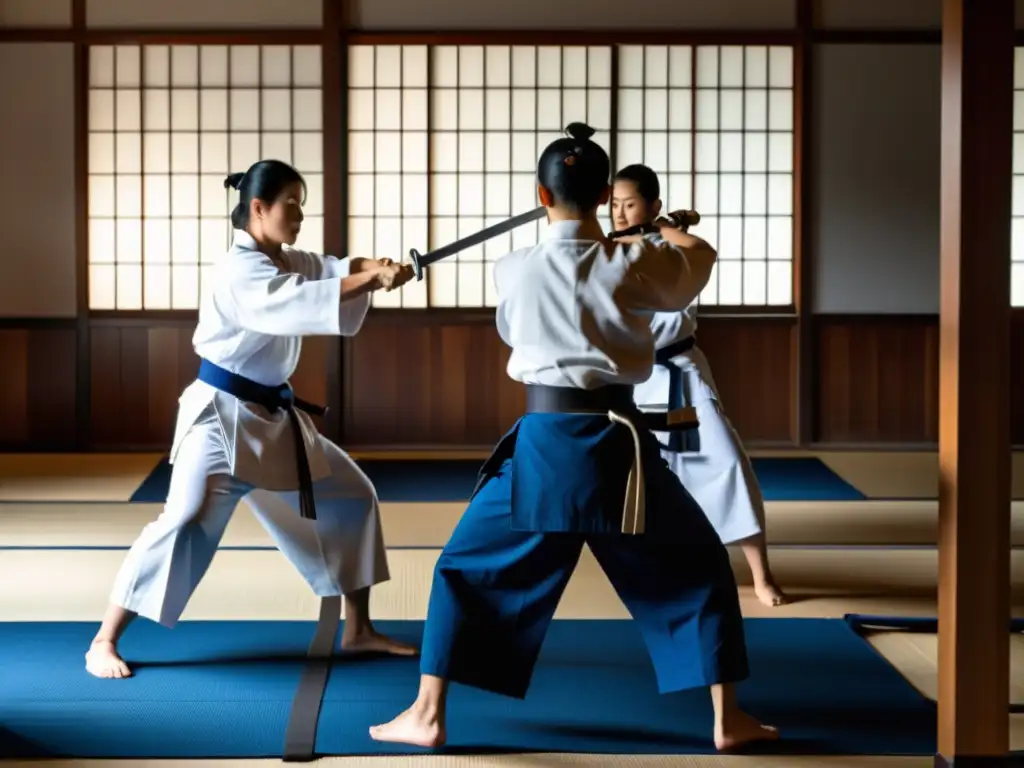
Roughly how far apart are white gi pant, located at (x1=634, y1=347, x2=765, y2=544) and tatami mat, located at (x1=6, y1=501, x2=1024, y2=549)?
0.82 meters

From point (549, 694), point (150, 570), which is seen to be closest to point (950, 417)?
point (549, 694)

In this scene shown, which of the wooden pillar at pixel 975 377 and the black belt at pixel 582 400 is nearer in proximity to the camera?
the wooden pillar at pixel 975 377

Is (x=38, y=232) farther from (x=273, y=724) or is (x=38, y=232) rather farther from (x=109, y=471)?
(x=273, y=724)

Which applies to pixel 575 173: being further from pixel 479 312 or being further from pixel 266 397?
pixel 479 312

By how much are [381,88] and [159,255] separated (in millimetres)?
1432

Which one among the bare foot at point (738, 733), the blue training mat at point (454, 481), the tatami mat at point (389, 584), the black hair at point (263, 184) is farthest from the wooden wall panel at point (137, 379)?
the bare foot at point (738, 733)

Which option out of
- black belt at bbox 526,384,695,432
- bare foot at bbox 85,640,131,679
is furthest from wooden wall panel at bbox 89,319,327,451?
black belt at bbox 526,384,695,432

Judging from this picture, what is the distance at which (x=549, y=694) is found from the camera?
3160 millimetres

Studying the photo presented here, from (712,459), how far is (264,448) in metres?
1.42

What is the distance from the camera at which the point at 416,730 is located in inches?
110

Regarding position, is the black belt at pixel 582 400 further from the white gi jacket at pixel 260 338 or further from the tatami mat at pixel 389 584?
the tatami mat at pixel 389 584

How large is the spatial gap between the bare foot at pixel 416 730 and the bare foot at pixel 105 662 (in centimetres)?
74

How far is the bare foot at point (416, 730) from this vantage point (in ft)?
9.14

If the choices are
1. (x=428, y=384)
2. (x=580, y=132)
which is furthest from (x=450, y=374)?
(x=580, y=132)
